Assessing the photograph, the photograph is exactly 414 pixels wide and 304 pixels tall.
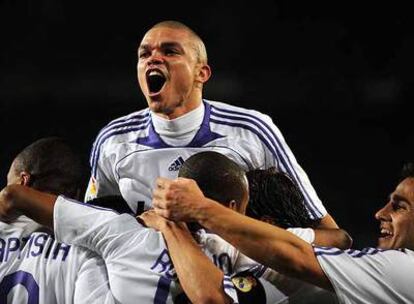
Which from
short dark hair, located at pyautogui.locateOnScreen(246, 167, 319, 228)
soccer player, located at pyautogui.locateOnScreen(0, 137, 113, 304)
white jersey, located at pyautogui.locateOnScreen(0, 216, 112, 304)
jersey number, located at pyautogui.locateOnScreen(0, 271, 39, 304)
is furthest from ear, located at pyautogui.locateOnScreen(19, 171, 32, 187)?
short dark hair, located at pyautogui.locateOnScreen(246, 167, 319, 228)

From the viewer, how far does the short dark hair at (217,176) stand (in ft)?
7.20

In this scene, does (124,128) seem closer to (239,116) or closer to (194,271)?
(239,116)

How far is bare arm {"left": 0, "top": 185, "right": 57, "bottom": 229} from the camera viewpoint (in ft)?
7.69

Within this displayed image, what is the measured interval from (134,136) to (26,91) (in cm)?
318

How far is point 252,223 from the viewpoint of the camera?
7.18 feet

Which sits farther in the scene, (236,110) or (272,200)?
(236,110)

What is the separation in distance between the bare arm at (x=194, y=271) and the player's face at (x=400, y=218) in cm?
57

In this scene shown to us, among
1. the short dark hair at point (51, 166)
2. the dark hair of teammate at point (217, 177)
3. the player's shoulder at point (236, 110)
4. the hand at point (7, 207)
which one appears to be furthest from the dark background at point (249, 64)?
the dark hair of teammate at point (217, 177)

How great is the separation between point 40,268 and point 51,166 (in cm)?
28

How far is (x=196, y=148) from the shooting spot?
3.14 metres

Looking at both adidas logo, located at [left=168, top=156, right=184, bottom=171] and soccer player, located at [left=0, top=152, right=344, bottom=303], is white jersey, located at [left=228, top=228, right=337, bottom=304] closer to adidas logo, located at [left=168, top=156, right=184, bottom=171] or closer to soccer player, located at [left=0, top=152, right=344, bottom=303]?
soccer player, located at [left=0, top=152, right=344, bottom=303]

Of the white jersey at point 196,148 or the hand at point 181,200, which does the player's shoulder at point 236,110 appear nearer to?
the white jersey at point 196,148

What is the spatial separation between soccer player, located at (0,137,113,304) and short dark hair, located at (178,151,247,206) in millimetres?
339

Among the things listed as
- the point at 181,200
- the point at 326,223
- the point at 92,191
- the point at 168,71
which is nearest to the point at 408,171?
the point at 326,223
